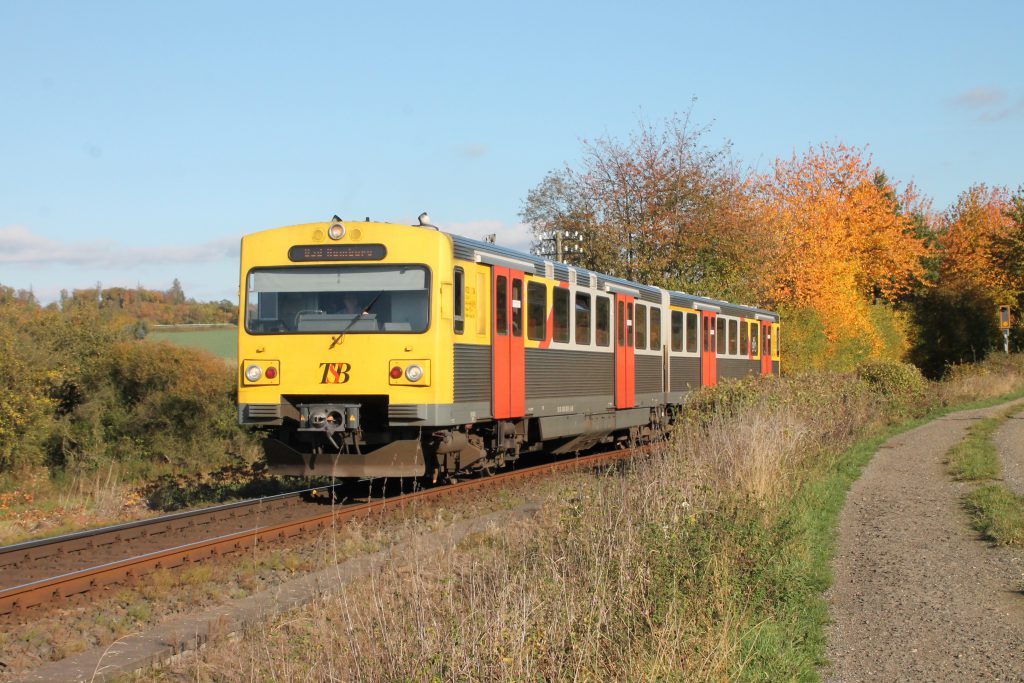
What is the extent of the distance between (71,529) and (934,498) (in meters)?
10.3

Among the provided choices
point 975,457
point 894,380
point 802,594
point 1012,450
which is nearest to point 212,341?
point 894,380

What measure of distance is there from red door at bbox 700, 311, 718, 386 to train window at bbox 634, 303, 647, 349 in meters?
3.81

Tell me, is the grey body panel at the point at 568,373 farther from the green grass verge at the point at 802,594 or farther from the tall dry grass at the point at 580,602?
the tall dry grass at the point at 580,602

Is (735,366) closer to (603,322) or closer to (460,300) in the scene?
(603,322)

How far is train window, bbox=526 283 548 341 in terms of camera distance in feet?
47.3

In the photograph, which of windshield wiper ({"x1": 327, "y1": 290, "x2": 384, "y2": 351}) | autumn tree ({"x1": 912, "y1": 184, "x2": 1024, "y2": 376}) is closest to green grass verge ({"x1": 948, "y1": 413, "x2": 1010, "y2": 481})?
windshield wiper ({"x1": 327, "y1": 290, "x2": 384, "y2": 351})

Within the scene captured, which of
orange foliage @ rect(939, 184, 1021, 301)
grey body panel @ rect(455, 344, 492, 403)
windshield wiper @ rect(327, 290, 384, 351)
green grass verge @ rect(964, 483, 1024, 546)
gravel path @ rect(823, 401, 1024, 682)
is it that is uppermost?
orange foliage @ rect(939, 184, 1021, 301)

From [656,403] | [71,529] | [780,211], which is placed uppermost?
[780,211]

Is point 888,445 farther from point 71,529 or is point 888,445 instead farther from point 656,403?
point 71,529

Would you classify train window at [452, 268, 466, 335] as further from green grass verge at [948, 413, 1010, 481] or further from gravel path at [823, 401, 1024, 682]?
green grass verge at [948, 413, 1010, 481]

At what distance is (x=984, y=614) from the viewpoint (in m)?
7.15

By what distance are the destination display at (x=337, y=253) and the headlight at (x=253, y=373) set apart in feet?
4.45

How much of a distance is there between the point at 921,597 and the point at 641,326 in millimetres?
11914

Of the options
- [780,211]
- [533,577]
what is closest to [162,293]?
[780,211]
